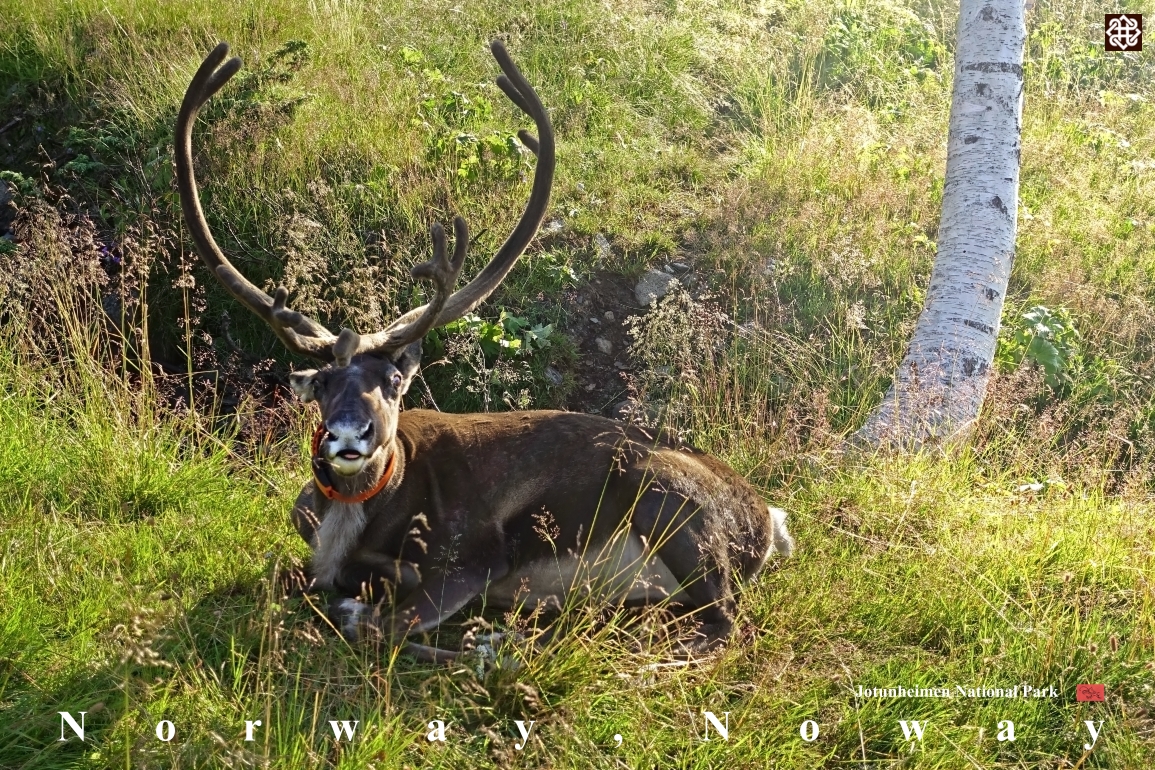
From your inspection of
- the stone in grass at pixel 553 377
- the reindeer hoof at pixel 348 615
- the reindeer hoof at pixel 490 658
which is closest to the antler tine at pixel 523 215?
the reindeer hoof at pixel 348 615

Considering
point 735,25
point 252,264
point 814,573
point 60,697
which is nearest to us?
point 60,697

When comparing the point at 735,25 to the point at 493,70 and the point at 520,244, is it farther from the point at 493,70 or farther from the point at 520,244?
the point at 520,244

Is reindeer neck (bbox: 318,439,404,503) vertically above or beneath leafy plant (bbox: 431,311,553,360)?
beneath

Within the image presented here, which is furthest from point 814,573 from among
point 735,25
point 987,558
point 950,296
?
point 735,25

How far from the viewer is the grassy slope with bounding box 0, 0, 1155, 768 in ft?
13.1

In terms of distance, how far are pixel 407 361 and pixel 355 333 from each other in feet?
0.86

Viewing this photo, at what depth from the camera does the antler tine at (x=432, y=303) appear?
4.80 metres

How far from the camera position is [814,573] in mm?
5047

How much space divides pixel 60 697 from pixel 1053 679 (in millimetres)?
3703

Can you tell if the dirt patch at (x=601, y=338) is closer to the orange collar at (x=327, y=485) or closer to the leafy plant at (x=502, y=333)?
the leafy plant at (x=502, y=333)

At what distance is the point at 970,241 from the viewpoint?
695 cm

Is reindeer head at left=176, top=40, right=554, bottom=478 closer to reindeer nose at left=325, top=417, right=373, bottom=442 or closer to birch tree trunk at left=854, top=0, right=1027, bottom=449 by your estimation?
reindeer nose at left=325, top=417, right=373, bottom=442

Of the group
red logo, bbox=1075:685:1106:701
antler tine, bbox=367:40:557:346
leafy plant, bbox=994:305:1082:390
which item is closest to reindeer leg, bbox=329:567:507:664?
antler tine, bbox=367:40:557:346

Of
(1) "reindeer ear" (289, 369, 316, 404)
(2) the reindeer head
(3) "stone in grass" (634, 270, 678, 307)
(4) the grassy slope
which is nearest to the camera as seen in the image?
(4) the grassy slope
